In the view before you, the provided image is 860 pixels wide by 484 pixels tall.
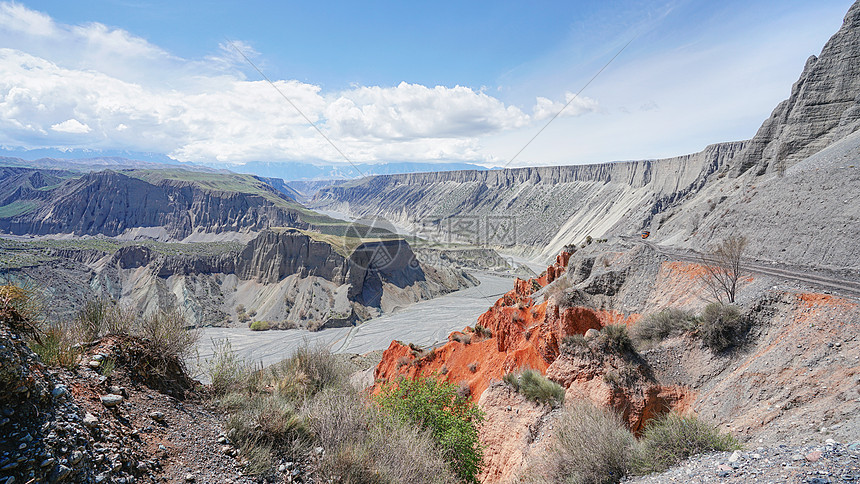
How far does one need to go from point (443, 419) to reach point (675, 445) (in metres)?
6.33

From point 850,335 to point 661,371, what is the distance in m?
4.49

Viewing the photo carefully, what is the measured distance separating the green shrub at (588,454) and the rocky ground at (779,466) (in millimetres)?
912

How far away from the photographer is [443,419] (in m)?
11.8

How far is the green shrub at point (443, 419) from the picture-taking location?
35.7 ft

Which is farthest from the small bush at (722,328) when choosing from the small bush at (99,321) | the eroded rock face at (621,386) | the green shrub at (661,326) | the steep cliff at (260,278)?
the steep cliff at (260,278)

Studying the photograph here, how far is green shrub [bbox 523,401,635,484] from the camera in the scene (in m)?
8.09

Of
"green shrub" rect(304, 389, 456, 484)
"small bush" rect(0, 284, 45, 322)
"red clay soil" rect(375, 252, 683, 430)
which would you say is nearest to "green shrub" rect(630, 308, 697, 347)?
"red clay soil" rect(375, 252, 683, 430)

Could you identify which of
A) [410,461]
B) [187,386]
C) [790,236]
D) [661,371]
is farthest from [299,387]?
[790,236]

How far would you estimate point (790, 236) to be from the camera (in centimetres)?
2238

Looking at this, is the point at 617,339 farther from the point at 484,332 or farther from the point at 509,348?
the point at 484,332

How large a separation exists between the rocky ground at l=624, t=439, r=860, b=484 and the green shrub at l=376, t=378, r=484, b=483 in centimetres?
524

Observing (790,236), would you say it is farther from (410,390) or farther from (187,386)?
(187,386)

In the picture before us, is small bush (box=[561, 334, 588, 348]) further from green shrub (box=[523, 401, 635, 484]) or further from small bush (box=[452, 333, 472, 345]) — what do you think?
small bush (box=[452, 333, 472, 345])

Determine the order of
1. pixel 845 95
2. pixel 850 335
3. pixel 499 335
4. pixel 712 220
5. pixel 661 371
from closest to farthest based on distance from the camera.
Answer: pixel 850 335 < pixel 661 371 < pixel 499 335 < pixel 712 220 < pixel 845 95
